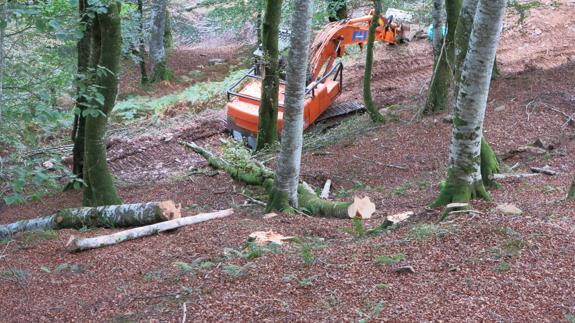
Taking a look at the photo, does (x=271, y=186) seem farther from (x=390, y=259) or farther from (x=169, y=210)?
(x=390, y=259)

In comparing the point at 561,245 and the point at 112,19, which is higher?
→ the point at 112,19

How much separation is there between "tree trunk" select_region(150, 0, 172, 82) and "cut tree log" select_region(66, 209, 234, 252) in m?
15.8

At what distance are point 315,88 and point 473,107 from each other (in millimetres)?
9064

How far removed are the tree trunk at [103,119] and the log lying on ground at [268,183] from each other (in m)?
2.58

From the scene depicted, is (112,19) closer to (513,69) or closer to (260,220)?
(260,220)

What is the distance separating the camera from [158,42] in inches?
961

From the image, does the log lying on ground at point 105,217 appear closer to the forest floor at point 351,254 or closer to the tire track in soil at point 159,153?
the forest floor at point 351,254

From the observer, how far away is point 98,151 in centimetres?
1070

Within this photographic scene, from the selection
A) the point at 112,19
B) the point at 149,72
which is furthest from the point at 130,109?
the point at 112,19

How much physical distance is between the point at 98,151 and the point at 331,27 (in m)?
8.33

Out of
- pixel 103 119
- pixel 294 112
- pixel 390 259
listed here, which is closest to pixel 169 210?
pixel 103 119

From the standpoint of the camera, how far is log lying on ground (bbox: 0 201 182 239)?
31.4 feet

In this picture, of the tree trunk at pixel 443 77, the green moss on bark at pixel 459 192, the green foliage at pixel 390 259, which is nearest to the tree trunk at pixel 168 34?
the tree trunk at pixel 443 77

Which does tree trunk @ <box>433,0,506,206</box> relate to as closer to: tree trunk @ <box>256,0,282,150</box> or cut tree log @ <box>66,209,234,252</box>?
cut tree log @ <box>66,209,234,252</box>
